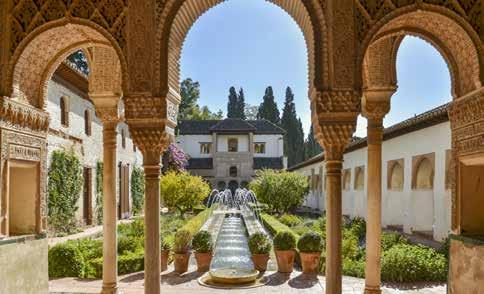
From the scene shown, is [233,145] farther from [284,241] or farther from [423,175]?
[284,241]

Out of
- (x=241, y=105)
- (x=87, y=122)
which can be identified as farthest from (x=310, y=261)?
(x=241, y=105)

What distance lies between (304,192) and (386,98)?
18409 mm

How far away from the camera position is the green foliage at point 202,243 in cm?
1053

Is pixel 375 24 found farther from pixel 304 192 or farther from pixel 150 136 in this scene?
pixel 304 192

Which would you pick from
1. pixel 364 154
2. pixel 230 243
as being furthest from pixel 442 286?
pixel 364 154

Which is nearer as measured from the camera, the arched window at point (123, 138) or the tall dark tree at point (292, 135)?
the arched window at point (123, 138)

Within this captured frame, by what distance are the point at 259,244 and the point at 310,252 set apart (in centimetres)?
117

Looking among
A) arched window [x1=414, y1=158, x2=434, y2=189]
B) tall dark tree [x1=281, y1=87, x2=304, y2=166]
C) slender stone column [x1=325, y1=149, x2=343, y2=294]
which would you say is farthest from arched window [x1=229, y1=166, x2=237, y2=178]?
slender stone column [x1=325, y1=149, x2=343, y2=294]

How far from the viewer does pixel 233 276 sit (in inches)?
349

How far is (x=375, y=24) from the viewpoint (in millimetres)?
5398

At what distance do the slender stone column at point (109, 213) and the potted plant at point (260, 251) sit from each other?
3.96 m

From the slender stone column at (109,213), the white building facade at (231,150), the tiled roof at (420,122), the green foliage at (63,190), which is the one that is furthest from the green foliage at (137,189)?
the slender stone column at (109,213)

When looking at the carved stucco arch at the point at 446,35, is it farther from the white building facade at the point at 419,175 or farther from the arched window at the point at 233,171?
the arched window at the point at 233,171

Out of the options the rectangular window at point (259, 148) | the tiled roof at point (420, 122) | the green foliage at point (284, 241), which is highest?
the rectangular window at point (259, 148)
